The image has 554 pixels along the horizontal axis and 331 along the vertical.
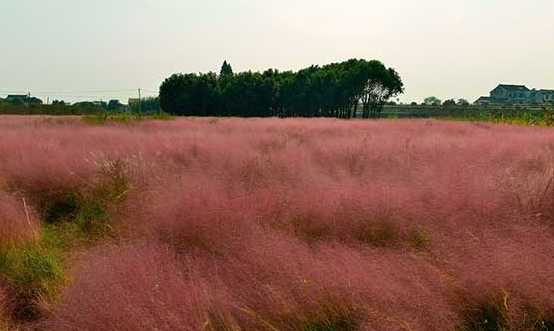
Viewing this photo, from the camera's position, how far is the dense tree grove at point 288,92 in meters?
50.3

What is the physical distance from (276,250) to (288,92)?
49.3m

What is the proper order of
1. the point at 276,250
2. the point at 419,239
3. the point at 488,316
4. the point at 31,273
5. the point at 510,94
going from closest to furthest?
the point at 488,316, the point at 276,250, the point at 31,273, the point at 419,239, the point at 510,94

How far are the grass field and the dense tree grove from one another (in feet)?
149

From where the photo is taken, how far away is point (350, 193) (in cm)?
456

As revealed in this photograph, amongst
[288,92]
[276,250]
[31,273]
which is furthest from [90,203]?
[288,92]

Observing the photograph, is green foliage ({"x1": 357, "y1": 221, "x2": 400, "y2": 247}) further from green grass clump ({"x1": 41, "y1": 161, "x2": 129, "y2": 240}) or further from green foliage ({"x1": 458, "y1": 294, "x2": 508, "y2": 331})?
green grass clump ({"x1": 41, "y1": 161, "x2": 129, "y2": 240})

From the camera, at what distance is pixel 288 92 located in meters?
51.5

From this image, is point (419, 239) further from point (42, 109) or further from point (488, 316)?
point (42, 109)

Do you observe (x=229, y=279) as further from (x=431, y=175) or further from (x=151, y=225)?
(x=431, y=175)

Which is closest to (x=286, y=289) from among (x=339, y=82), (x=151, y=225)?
(x=151, y=225)

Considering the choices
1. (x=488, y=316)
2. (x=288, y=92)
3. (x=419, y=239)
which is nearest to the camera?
(x=488, y=316)

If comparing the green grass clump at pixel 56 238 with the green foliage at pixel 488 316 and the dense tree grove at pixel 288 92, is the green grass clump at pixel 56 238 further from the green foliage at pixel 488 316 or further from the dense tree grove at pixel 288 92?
the dense tree grove at pixel 288 92

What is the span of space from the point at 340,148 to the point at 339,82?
41.8 meters

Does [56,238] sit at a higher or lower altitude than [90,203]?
lower
